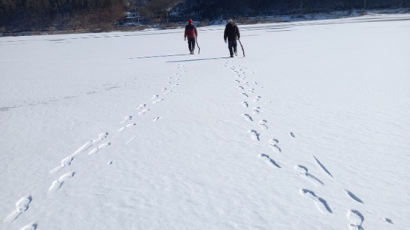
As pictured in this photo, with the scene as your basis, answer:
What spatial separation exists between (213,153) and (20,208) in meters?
2.27

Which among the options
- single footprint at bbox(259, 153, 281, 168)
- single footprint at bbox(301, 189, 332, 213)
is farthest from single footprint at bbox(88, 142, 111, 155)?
single footprint at bbox(301, 189, 332, 213)

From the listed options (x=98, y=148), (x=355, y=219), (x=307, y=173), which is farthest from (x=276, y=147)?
(x=98, y=148)

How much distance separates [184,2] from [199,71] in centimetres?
5635

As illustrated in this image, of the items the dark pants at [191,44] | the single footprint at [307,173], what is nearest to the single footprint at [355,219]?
the single footprint at [307,173]

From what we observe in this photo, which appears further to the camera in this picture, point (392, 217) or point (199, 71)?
point (199, 71)

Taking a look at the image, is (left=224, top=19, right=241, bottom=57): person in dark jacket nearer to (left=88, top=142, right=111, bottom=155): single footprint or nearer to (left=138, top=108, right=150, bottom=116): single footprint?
(left=138, top=108, right=150, bottom=116): single footprint

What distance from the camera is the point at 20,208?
3.50 m

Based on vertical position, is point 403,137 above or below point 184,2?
below

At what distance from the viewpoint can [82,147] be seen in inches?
199

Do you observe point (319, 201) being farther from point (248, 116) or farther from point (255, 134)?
point (248, 116)

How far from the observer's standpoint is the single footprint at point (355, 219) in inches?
115

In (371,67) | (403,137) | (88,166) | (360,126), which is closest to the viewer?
(88,166)

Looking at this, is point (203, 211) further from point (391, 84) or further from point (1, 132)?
point (391, 84)

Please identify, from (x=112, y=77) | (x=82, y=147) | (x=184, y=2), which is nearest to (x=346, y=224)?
(x=82, y=147)
